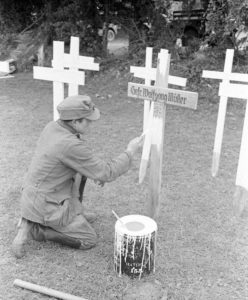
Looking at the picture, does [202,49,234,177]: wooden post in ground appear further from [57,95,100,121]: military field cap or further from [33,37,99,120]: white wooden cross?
[57,95,100,121]: military field cap

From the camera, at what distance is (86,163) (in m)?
3.04

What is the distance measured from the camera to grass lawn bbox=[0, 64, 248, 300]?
2.94 metres

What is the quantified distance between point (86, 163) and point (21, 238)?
2.64 ft

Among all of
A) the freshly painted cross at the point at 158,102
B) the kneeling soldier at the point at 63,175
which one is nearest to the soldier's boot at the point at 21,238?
the kneeling soldier at the point at 63,175

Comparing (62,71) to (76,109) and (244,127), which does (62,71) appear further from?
(244,127)

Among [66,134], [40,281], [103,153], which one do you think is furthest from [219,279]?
[103,153]

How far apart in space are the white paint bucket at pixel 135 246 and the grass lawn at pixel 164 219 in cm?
8

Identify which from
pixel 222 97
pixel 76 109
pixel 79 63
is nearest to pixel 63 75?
pixel 79 63

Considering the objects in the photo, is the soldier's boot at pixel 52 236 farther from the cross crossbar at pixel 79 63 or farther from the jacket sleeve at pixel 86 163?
the cross crossbar at pixel 79 63

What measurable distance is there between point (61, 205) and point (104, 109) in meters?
4.70

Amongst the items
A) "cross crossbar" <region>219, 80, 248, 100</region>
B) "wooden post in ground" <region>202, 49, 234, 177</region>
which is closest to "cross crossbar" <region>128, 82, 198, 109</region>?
"cross crossbar" <region>219, 80, 248, 100</region>

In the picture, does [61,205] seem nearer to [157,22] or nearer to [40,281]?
[40,281]

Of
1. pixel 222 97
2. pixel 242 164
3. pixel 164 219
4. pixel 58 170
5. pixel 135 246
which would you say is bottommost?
pixel 164 219

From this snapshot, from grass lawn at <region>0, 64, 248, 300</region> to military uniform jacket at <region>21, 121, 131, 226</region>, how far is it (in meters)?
0.37
